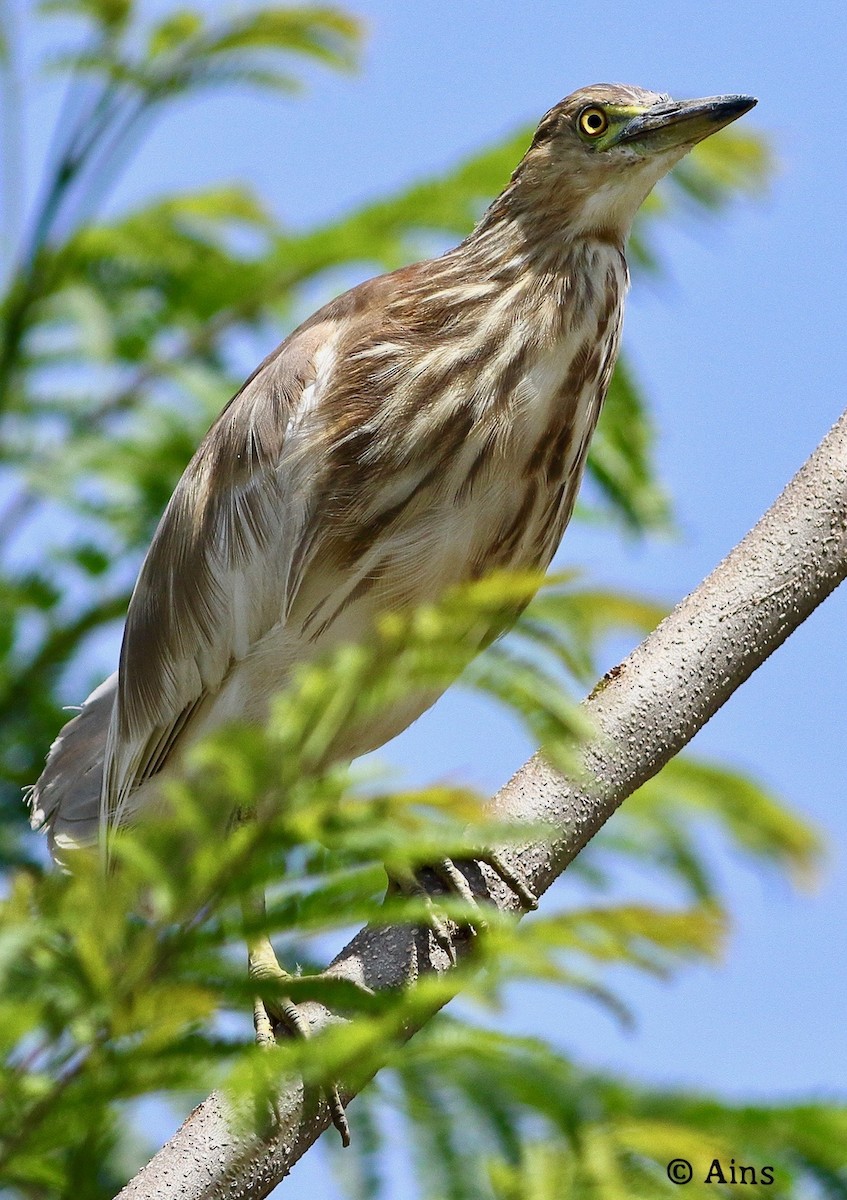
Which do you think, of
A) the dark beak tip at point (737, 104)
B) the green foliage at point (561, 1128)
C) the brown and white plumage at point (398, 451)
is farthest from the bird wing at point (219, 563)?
the green foliage at point (561, 1128)

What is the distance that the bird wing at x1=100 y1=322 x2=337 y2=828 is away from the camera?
281 cm

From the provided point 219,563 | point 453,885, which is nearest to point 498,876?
point 453,885

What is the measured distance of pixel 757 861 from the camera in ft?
11.5

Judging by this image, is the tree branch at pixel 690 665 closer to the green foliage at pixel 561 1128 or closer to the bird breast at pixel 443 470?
the bird breast at pixel 443 470

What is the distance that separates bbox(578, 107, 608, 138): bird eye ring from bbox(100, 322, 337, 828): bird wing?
2.02 ft

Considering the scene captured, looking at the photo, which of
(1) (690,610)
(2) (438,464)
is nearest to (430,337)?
(2) (438,464)

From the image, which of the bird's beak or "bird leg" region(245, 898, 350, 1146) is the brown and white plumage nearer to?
the bird's beak

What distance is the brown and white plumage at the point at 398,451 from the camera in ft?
8.66

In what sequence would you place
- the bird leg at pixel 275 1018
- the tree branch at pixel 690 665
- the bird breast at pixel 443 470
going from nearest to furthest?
the bird leg at pixel 275 1018
the tree branch at pixel 690 665
the bird breast at pixel 443 470

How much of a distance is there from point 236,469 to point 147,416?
741mm

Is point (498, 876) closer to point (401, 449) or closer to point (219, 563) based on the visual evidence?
point (401, 449)

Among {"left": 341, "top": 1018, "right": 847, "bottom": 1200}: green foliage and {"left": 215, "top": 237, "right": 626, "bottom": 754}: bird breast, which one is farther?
{"left": 215, "top": 237, "right": 626, "bottom": 754}: bird breast

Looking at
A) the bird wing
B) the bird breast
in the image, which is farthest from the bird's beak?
the bird wing

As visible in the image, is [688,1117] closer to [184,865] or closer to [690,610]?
[184,865]
